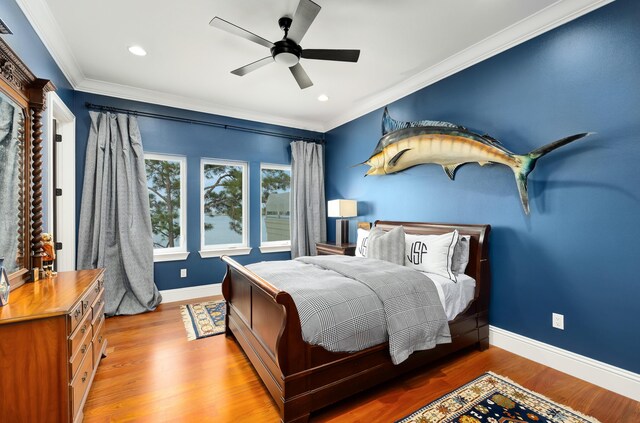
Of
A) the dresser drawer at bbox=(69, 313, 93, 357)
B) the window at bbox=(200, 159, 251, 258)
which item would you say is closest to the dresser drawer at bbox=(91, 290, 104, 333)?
the dresser drawer at bbox=(69, 313, 93, 357)

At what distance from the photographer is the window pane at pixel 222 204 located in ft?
14.7

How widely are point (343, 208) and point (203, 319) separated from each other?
2.33m

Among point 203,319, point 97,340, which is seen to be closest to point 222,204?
point 203,319

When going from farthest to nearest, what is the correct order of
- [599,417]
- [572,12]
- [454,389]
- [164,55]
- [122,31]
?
[164,55] → [122,31] → [572,12] → [454,389] → [599,417]

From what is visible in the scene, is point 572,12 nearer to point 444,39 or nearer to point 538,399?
point 444,39

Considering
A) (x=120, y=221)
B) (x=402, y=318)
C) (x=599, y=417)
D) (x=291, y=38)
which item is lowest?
(x=599, y=417)

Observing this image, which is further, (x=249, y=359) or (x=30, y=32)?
(x=249, y=359)

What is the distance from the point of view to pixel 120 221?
142 inches

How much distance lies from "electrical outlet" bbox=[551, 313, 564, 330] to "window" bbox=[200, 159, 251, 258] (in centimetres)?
381

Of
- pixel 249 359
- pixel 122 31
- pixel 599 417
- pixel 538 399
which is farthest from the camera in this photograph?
pixel 122 31

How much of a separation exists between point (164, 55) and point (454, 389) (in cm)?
393

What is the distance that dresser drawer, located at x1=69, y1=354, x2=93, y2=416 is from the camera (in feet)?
5.06

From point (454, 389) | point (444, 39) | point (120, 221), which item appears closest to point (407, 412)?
point (454, 389)

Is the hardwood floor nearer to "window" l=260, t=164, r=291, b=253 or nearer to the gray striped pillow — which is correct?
the gray striped pillow
